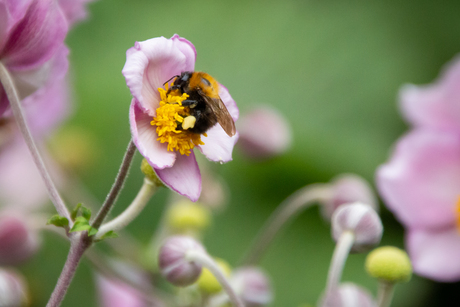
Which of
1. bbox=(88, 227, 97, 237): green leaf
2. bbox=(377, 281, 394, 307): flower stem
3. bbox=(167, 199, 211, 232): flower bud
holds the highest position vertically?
bbox=(167, 199, 211, 232): flower bud

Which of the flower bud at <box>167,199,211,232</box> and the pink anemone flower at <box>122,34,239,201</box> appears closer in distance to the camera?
the pink anemone flower at <box>122,34,239,201</box>

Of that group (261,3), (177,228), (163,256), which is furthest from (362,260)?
(261,3)

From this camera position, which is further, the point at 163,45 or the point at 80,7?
the point at 80,7

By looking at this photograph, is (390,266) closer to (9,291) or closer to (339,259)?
(339,259)

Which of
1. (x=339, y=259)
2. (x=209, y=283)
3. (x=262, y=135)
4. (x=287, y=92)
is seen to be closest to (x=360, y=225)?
(x=339, y=259)

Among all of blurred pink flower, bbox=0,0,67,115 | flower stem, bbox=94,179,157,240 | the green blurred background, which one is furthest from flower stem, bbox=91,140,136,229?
the green blurred background

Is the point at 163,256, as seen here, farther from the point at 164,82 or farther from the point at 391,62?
the point at 391,62

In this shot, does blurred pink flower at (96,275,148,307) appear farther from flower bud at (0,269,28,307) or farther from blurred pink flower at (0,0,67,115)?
blurred pink flower at (0,0,67,115)
